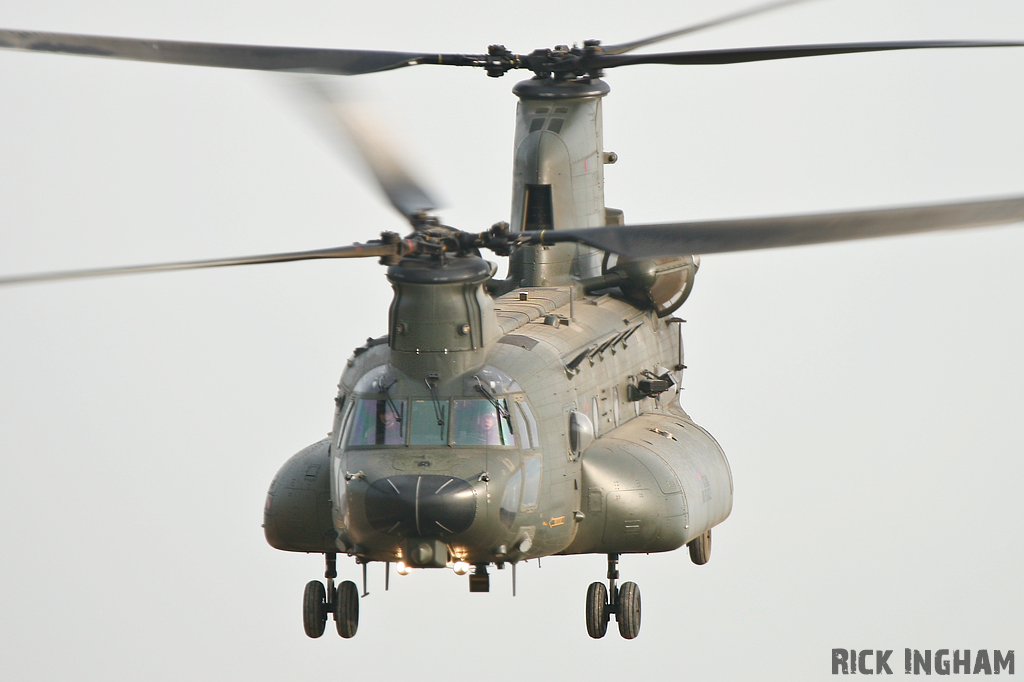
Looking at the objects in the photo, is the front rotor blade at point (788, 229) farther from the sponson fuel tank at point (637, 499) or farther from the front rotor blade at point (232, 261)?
the sponson fuel tank at point (637, 499)

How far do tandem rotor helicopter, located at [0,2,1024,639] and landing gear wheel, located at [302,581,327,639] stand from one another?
28mm

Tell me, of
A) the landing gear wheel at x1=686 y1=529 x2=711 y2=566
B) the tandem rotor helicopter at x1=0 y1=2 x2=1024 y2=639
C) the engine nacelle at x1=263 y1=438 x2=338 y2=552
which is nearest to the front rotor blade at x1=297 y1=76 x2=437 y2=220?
the tandem rotor helicopter at x1=0 y1=2 x2=1024 y2=639

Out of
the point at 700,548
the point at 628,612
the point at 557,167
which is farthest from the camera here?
the point at 557,167

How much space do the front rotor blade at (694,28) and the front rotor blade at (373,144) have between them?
535 cm

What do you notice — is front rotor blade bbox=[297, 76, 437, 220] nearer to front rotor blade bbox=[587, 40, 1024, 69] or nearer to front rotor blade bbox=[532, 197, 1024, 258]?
front rotor blade bbox=[532, 197, 1024, 258]

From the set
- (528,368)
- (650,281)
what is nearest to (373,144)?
(528,368)

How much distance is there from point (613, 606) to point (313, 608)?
3.76 metres

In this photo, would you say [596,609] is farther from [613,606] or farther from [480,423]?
[480,423]

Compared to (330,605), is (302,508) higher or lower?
higher

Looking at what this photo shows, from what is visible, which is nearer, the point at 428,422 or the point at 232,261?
the point at 232,261

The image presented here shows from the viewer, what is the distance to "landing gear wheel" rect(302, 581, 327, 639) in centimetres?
2638

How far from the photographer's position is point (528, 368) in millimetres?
25438

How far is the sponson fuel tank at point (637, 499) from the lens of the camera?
25.8 m

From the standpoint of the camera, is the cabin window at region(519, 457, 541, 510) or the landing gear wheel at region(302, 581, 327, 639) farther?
the landing gear wheel at region(302, 581, 327, 639)
